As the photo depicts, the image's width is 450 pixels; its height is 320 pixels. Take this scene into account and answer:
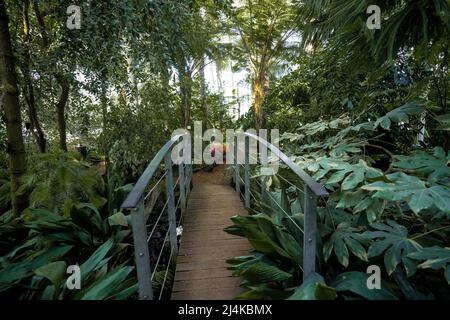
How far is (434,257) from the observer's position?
119 centimetres

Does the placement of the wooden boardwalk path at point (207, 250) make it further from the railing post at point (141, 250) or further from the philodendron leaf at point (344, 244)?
the philodendron leaf at point (344, 244)

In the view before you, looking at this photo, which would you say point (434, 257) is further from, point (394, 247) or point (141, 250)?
point (141, 250)

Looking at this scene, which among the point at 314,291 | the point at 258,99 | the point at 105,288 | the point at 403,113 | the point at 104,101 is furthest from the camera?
the point at 258,99

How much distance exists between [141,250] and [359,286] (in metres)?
1.08

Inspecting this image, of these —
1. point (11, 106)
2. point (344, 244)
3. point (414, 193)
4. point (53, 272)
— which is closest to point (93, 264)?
point (53, 272)

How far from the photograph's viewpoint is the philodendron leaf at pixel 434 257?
1.16 meters

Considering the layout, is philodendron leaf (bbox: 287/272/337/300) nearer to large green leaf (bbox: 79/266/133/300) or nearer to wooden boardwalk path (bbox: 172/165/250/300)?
wooden boardwalk path (bbox: 172/165/250/300)

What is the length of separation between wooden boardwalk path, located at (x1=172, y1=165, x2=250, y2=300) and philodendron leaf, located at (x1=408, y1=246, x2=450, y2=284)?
1.07 meters

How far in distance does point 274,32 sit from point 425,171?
5.63m

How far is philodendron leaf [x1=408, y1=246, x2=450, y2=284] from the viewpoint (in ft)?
3.80

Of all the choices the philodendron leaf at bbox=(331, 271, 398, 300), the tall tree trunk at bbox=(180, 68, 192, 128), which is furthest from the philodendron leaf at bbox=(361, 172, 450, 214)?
the tall tree trunk at bbox=(180, 68, 192, 128)

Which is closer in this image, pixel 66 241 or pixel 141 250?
pixel 141 250
